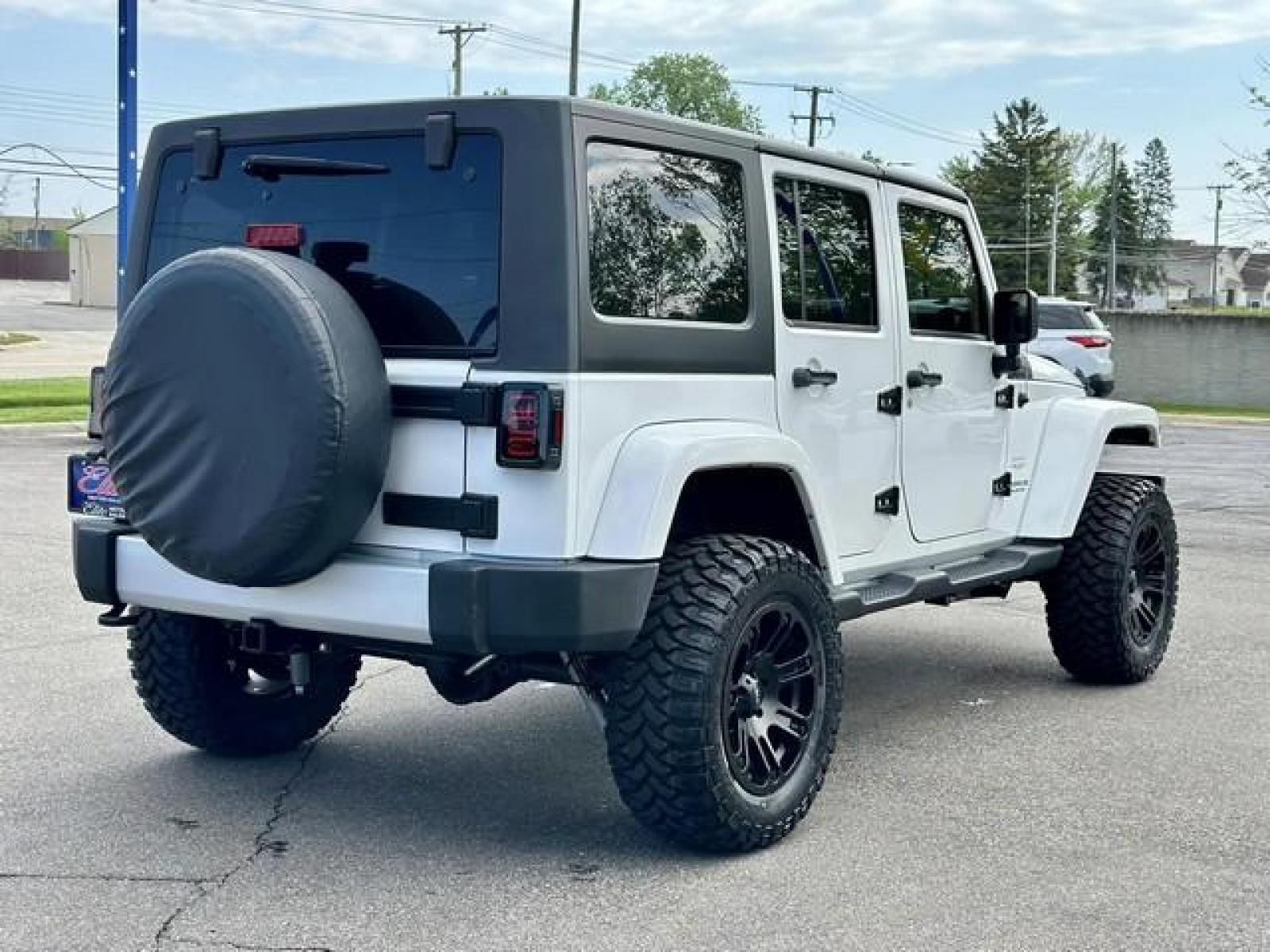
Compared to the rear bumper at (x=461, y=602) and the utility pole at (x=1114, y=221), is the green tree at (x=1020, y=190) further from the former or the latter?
the rear bumper at (x=461, y=602)

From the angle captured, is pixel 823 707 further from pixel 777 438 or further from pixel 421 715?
pixel 421 715

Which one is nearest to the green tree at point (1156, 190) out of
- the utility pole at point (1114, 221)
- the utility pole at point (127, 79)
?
the utility pole at point (1114, 221)

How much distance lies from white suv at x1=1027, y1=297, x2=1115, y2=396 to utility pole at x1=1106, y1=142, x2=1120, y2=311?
5279 cm

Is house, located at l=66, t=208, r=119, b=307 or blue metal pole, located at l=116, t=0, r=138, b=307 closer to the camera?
blue metal pole, located at l=116, t=0, r=138, b=307

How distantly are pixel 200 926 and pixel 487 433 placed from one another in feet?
4.69

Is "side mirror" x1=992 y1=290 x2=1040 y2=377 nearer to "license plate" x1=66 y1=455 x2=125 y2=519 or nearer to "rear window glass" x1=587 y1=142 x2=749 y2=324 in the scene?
"rear window glass" x1=587 y1=142 x2=749 y2=324

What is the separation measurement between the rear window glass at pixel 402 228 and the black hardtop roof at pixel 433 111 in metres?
0.05

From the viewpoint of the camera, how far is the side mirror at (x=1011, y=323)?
21.3 ft

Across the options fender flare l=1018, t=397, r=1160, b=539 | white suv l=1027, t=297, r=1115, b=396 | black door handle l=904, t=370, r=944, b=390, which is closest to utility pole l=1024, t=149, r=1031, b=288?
white suv l=1027, t=297, r=1115, b=396

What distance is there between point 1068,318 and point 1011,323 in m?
22.5

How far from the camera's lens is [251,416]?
4.32 meters

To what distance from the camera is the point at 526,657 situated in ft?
15.3

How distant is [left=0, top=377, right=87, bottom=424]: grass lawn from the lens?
20411 millimetres

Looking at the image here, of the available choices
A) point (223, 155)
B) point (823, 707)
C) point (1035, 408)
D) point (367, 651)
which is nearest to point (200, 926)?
point (367, 651)
